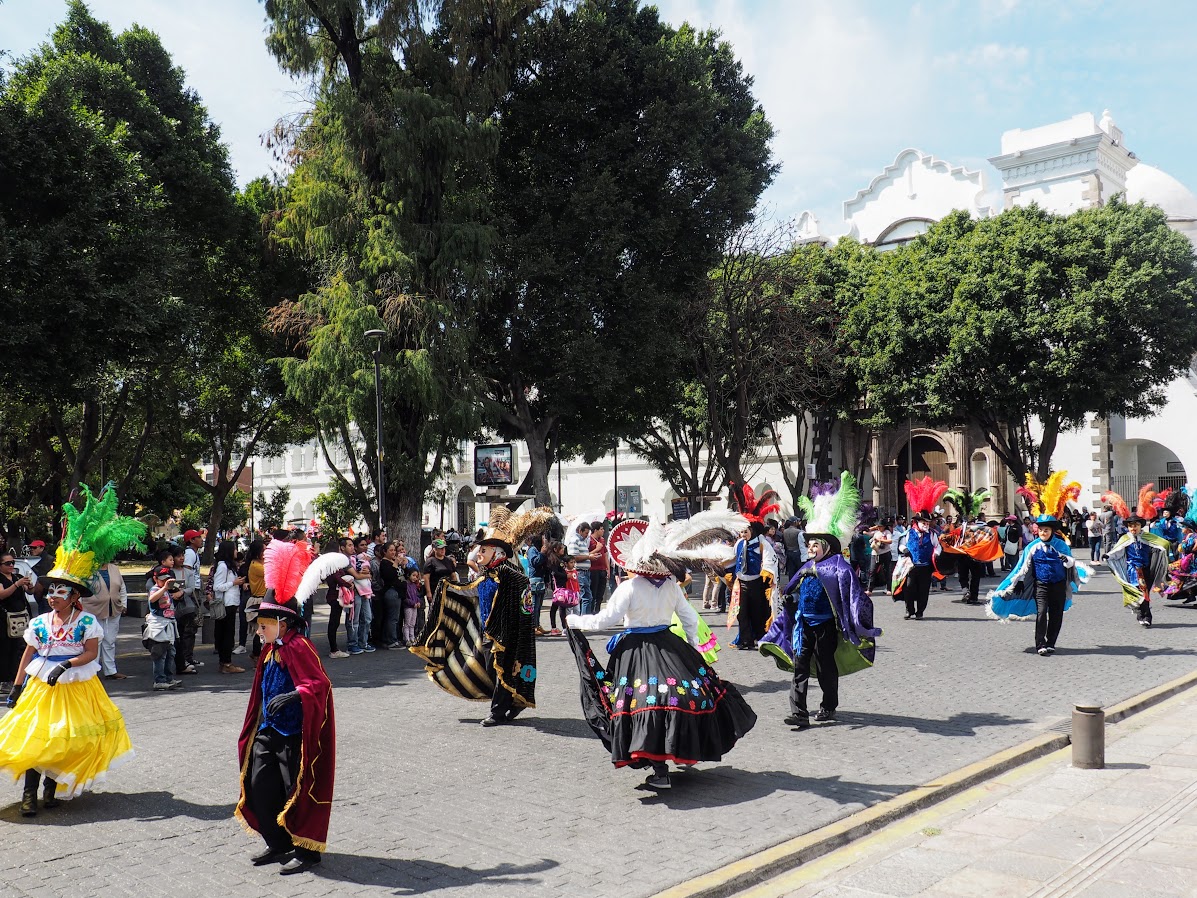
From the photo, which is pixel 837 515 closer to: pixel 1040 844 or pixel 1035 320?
pixel 1040 844

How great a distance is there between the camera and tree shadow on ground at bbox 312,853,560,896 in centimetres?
524

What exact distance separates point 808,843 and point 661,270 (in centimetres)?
2099

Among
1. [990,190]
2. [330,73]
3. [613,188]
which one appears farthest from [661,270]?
[990,190]

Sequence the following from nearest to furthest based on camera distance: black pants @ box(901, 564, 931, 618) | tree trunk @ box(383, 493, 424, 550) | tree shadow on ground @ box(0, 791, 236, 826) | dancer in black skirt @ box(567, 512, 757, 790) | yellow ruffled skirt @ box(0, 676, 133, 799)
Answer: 1. tree shadow on ground @ box(0, 791, 236, 826)
2. yellow ruffled skirt @ box(0, 676, 133, 799)
3. dancer in black skirt @ box(567, 512, 757, 790)
4. black pants @ box(901, 564, 931, 618)
5. tree trunk @ box(383, 493, 424, 550)

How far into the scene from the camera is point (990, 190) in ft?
154

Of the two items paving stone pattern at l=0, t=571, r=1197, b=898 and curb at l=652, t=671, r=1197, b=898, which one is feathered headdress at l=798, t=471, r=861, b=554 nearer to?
paving stone pattern at l=0, t=571, r=1197, b=898

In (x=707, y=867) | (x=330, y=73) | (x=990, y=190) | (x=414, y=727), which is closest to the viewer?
(x=707, y=867)

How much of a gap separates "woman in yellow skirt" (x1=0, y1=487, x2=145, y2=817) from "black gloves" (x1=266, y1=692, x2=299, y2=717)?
2.04 meters

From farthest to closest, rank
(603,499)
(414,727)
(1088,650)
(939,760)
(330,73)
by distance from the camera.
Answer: (603,499), (330,73), (1088,650), (414,727), (939,760)

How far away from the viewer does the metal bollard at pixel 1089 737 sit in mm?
7363

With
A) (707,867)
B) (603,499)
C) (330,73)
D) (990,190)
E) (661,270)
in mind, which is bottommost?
(707,867)

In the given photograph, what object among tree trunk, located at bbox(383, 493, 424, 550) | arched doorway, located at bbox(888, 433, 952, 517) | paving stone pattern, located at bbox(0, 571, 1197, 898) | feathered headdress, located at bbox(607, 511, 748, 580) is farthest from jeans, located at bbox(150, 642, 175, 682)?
arched doorway, located at bbox(888, 433, 952, 517)

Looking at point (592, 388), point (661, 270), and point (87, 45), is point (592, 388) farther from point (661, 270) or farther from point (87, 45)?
point (87, 45)

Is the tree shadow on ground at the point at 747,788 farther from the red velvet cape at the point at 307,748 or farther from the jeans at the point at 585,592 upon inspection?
the jeans at the point at 585,592
